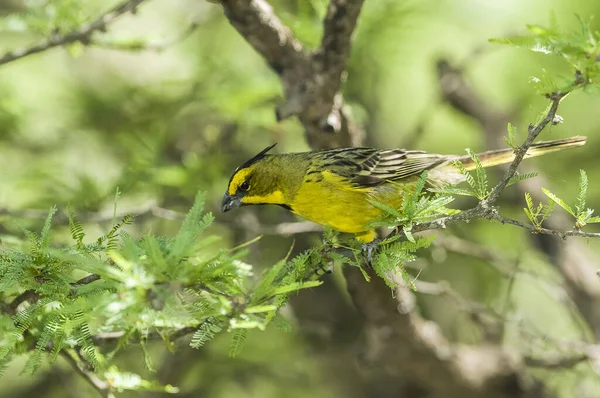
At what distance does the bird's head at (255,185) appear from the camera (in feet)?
12.8

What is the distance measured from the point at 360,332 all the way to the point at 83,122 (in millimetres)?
3033

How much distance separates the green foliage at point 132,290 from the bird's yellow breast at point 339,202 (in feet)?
3.10

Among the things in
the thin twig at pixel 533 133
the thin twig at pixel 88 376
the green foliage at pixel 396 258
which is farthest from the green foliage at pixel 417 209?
the thin twig at pixel 88 376

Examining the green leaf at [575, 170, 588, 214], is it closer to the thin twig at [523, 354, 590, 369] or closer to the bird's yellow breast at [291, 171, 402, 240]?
the bird's yellow breast at [291, 171, 402, 240]

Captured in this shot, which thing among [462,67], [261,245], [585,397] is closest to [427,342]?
[585,397]

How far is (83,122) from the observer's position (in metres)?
5.69

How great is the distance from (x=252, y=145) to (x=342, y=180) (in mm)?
2530

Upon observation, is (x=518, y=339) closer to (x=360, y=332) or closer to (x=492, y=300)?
(x=492, y=300)

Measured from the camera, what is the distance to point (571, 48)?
6.33ft

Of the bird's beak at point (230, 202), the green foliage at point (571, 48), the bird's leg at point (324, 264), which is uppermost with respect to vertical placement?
the green foliage at point (571, 48)

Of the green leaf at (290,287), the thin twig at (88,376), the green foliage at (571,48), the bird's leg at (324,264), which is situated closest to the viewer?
the green foliage at (571,48)

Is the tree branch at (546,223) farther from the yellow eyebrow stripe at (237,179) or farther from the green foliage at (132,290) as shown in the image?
the green foliage at (132,290)

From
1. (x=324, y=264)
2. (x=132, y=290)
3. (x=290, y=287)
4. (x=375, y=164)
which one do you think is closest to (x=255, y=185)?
(x=375, y=164)

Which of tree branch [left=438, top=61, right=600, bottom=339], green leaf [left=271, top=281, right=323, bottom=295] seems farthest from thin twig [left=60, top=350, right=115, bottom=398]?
tree branch [left=438, top=61, right=600, bottom=339]
